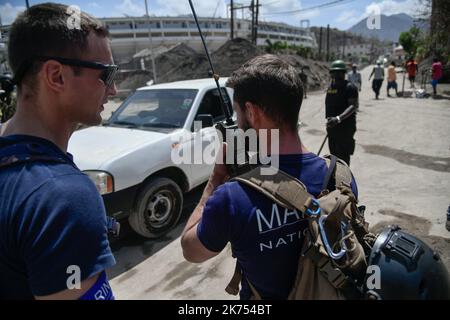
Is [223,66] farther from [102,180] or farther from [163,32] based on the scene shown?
[163,32]

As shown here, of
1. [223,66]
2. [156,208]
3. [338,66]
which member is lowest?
[156,208]

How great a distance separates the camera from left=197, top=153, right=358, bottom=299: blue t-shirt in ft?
4.16

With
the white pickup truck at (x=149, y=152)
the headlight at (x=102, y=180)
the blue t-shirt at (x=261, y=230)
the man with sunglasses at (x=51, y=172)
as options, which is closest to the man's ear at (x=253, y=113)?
the blue t-shirt at (x=261, y=230)

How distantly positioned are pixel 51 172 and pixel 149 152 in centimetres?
289

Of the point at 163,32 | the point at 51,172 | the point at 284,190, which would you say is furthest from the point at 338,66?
the point at 163,32

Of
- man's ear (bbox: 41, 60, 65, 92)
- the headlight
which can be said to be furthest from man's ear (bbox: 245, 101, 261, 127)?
the headlight

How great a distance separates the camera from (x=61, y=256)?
2.94 ft

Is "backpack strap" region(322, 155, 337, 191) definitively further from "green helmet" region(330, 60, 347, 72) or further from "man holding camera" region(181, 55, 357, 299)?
"green helmet" region(330, 60, 347, 72)

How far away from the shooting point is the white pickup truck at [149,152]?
3500 mm

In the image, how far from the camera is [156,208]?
4.01 metres

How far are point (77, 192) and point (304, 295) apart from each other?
89 centimetres

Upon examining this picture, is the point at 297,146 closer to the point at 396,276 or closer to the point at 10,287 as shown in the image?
the point at 396,276
